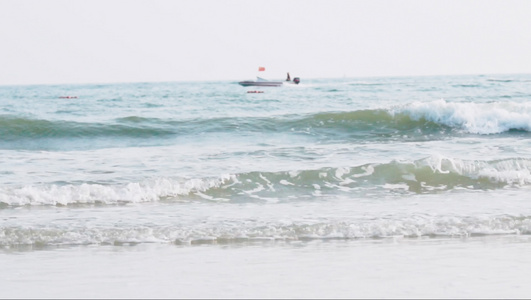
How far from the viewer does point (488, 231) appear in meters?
7.52

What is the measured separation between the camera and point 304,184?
11.0 meters

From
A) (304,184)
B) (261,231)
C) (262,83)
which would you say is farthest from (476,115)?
(262,83)

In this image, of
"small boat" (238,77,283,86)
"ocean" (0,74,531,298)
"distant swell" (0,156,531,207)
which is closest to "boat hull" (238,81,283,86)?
"small boat" (238,77,283,86)

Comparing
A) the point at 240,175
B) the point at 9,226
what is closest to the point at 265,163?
the point at 240,175

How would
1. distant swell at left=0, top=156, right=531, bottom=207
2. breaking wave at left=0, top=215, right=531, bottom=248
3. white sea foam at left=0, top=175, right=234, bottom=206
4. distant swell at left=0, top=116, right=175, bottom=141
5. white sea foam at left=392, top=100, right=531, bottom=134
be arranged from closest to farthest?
breaking wave at left=0, top=215, right=531, bottom=248
white sea foam at left=0, top=175, right=234, bottom=206
distant swell at left=0, top=156, right=531, bottom=207
white sea foam at left=392, top=100, right=531, bottom=134
distant swell at left=0, top=116, right=175, bottom=141

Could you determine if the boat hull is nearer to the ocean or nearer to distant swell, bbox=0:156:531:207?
the ocean

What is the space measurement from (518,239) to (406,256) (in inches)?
59.2

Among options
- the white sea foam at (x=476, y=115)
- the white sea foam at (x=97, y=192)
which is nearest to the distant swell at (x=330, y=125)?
the white sea foam at (x=476, y=115)

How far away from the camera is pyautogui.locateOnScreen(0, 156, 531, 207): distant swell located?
9891 mm

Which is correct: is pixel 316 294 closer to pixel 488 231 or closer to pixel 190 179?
pixel 488 231

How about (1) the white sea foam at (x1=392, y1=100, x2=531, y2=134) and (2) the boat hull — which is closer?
(1) the white sea foam at (x1=392, y1=100, x2=531, y2=134)

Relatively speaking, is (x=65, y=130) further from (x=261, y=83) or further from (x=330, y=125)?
(x=261, y=83)

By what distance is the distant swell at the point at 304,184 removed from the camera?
9.89 metres

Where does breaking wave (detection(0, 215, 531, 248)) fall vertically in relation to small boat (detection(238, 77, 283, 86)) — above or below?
above
